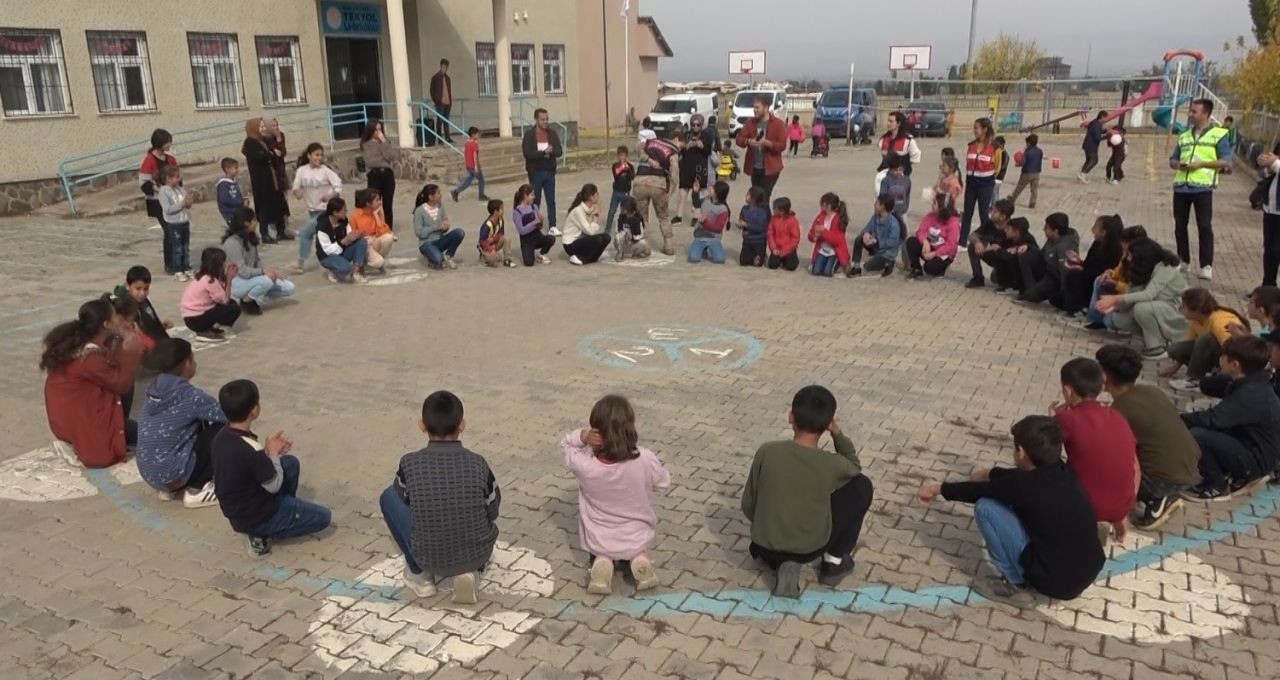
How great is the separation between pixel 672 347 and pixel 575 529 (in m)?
3.51

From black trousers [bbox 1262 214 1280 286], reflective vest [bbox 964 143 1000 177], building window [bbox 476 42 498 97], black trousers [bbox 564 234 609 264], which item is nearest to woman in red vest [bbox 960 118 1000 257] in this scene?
reflective vest [bbox 964 143 1000 177]

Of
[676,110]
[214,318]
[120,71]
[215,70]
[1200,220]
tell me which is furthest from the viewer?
[676,110]

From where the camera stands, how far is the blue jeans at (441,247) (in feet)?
38.3

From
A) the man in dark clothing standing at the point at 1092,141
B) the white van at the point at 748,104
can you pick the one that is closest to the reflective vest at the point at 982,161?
the man in dark clothing standing at the point at 1092,141

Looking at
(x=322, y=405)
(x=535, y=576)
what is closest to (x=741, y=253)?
(x=322, y=405)

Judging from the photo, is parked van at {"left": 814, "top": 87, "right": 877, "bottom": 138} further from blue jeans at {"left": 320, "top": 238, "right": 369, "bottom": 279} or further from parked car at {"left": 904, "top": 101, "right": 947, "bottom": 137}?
blue jeans at {"left": 320, "top": 238, "right": 369, "bottom": 279}

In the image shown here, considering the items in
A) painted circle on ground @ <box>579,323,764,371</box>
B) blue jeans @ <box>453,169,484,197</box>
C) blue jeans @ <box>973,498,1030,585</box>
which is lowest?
Result: painted circle on ground @ <box>579,323,764,371</box>

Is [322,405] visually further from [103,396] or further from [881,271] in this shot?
[881,271]

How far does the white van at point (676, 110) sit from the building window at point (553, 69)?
4.25m

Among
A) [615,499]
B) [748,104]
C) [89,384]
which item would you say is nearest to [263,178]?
[89,384]

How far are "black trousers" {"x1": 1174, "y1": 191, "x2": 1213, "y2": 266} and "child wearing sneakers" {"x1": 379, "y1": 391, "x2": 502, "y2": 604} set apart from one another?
940cm

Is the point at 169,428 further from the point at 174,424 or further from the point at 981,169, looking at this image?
the point at 981,169

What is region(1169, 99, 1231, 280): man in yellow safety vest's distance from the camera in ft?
32.6

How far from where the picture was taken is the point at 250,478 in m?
4.53
